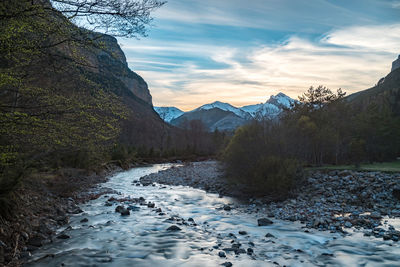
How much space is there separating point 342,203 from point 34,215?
41.2 feet

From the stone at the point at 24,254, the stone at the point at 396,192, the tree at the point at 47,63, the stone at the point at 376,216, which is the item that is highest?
the tree at the point at 47,63

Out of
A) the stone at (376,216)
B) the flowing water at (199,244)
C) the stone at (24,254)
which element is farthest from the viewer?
the stone at (376,216)

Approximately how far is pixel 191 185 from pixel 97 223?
34.9 ft

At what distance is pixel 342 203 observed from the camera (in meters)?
11.9

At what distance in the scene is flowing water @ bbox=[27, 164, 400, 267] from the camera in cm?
637

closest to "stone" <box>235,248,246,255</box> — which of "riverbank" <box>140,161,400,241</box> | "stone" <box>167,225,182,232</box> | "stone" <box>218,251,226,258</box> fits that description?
"stone" <box>218,251,226,258</box>

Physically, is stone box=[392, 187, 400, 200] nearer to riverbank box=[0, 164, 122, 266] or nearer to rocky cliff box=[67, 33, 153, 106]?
rocky cliff box=[67, 33, 153, 106]

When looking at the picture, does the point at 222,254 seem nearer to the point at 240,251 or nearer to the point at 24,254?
the point at 240,251

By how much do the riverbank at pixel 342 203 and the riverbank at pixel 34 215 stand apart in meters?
7.89

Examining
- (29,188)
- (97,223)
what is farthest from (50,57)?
(29,188)

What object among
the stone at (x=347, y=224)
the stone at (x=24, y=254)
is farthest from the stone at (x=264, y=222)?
the stone at (x=24, y=254)

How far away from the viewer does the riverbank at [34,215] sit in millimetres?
6265

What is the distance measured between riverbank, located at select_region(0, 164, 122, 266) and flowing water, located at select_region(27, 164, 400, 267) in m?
0.41

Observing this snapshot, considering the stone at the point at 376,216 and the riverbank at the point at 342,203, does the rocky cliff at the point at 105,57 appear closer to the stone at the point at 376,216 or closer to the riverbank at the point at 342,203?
the riverbank at the point at 342,203
